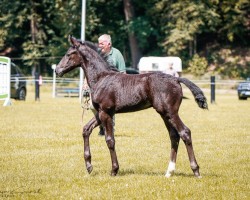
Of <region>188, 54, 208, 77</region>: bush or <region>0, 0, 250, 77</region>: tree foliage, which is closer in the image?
<region>188, 54, 208, 77</region>: bush

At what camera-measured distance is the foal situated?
1077 centimetres

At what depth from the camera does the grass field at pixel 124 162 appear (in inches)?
381

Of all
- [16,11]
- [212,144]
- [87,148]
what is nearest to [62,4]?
[16,11]

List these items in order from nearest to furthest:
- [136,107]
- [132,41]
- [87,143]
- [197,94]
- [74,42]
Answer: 1. [197,94]
2. [136,107]
3. [87,143]
4. [74,42]
5. [132,41]

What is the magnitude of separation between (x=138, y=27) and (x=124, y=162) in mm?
47572

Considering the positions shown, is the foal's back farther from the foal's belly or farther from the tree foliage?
the tree foliage

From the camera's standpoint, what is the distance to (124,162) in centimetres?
1287

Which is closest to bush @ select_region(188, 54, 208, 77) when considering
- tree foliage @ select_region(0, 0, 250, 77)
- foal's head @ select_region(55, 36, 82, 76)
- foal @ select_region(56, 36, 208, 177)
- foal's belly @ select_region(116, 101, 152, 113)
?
tree foliage @ select_region(0, 0, 250, 77)

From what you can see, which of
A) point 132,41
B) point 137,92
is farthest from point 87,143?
point 132,41

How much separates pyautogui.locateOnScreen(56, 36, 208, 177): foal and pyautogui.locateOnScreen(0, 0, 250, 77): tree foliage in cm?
4460

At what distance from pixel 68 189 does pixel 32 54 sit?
52.6 meters

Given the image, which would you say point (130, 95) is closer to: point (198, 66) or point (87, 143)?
point (87, 143)

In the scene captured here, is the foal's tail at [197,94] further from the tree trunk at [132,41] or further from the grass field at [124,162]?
the tree trunk at [132,41]

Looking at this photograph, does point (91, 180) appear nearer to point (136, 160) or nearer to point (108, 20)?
point (136, 160)
